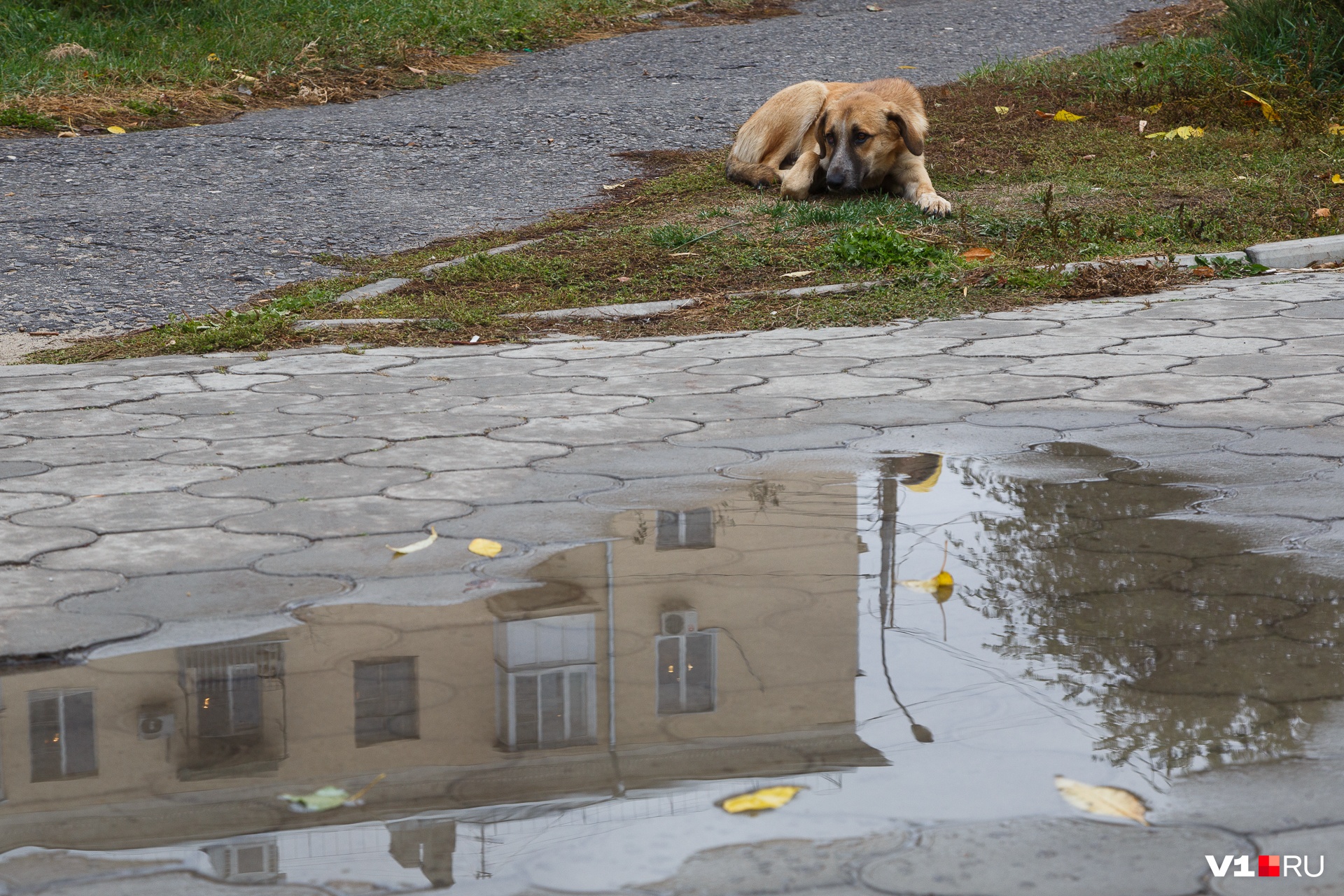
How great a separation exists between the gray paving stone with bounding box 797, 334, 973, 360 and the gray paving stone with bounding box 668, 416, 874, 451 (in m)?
0.84

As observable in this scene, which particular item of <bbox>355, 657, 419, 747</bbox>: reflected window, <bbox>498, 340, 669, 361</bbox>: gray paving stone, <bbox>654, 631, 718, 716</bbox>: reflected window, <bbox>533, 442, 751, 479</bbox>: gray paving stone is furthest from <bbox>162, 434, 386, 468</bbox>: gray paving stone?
<bbox>654, 631, 718, 716</bbox>: reflected window

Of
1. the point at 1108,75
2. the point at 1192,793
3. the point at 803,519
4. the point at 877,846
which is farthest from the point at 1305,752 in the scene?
the point at 1108,75

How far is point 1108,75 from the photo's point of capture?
991 cm

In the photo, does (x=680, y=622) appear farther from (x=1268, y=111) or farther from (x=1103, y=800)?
(x=1268, y=111)

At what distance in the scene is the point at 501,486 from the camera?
2.87 m

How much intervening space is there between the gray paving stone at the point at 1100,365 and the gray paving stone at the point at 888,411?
0.44 meters

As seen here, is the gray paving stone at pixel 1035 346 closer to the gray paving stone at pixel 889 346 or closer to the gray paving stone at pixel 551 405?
the gray paving stone at pixel 889 346

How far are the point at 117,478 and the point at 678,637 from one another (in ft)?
5.13

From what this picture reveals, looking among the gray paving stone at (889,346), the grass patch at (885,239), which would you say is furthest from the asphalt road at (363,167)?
the gray paving stone at (889,346)

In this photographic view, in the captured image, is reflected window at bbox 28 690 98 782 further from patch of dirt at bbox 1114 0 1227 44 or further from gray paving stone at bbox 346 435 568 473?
patch of dirt at bbox 1114 0 1227 44

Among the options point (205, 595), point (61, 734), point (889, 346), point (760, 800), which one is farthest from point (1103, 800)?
point (889, 346)

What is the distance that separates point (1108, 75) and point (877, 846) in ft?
31.3

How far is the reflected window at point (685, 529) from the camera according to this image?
8.22 ft

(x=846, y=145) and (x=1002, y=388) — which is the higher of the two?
(x=846, y=145)
